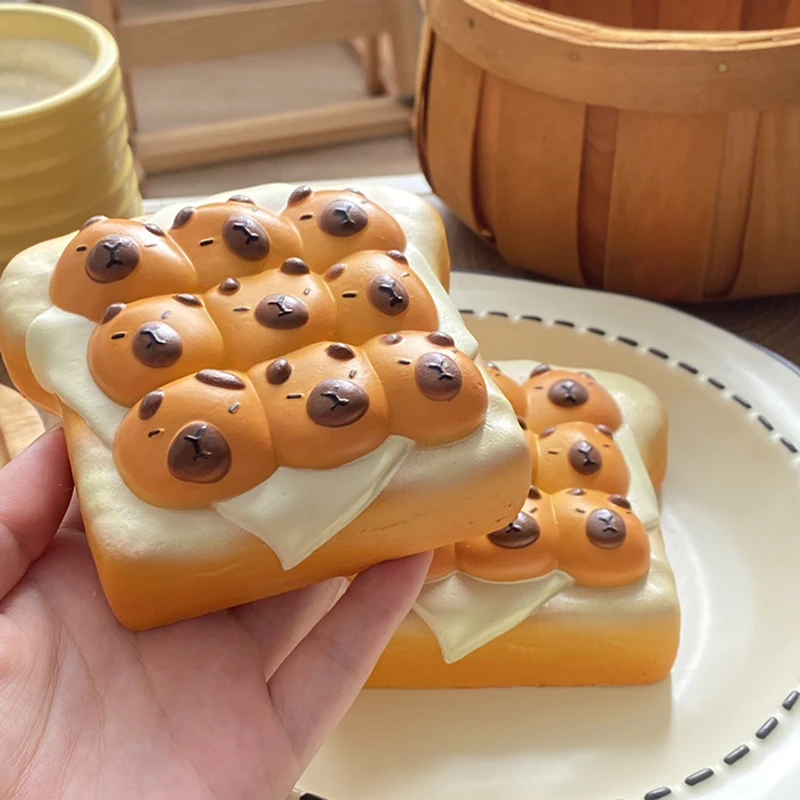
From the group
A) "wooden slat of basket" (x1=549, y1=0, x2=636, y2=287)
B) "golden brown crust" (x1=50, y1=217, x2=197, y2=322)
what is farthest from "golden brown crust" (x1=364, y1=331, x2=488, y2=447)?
"wooden slat of basket" (x1=549, y1=0, x2=636, y2=287)

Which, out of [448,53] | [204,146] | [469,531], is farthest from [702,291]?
[204,146]

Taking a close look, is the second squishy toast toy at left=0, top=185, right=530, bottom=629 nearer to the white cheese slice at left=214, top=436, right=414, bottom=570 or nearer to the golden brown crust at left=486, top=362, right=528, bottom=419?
the white cheese slice at left=214, top=436, right=414, bottom=570

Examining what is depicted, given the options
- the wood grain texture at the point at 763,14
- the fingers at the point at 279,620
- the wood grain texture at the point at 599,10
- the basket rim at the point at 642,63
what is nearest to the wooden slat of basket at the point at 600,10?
the wood grain texture at the point at 599,10

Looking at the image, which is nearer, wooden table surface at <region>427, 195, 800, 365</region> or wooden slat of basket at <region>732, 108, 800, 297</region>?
wooden slat of basket at <region>732, 108, 800, 297</region>

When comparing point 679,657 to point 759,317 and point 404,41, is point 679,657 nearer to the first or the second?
point 759,317

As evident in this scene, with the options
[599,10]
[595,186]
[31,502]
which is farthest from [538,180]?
[31,502]

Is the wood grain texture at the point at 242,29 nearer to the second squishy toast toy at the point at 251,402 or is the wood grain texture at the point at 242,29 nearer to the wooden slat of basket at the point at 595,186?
the wooden slat of basket at the point at 595,186
